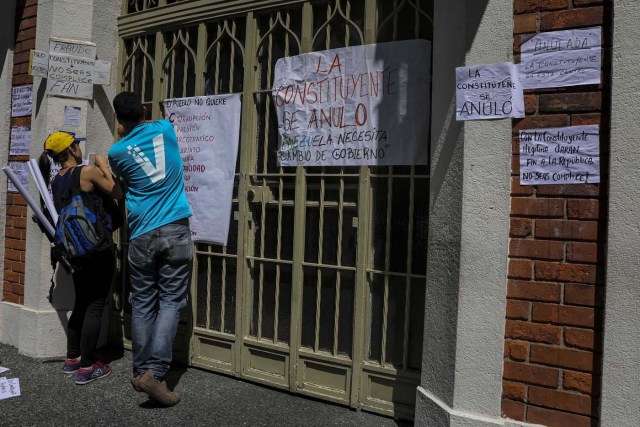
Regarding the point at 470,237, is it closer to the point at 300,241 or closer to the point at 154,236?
Result: the point at 300,241

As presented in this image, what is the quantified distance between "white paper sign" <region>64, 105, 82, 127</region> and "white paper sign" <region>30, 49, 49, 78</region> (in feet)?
1.07

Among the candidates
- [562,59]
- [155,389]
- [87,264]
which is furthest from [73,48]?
[562,59]

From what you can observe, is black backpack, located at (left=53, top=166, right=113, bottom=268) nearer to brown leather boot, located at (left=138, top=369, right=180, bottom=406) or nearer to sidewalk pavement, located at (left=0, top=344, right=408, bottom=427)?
sidewalk pavement, located at (left=0, top=344, right=408, bottom=427)

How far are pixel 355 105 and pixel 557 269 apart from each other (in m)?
A: 1.63

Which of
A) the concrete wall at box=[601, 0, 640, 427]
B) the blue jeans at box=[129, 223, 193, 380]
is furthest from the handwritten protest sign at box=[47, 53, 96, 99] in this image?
the concrete wall at box=[601, 0, 640, 427]

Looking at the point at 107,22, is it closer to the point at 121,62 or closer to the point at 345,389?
the point at 121,62

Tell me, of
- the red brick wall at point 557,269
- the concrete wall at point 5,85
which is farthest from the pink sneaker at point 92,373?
the red brick wall at point 557,269

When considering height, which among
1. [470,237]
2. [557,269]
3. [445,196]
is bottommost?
[557,269]

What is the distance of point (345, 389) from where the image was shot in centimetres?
388

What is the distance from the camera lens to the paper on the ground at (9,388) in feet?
13.6

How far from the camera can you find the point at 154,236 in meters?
3.94

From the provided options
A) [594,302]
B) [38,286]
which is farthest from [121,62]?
[594,302]

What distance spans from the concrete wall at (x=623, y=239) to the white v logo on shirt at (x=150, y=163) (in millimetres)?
2710

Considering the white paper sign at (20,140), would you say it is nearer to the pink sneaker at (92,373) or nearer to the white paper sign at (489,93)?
the pink sneaker at (92,373)
